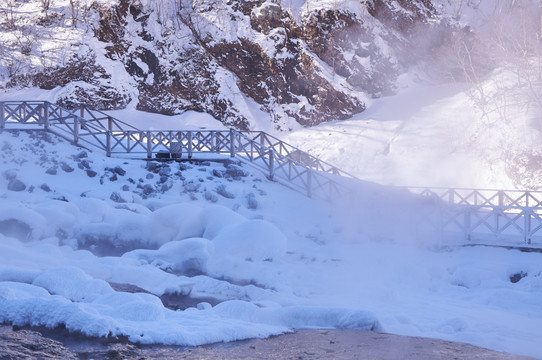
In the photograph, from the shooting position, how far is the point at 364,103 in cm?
3153

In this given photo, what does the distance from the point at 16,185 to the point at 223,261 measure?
6.46 metres

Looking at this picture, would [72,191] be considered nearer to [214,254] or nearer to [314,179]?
[214,254]

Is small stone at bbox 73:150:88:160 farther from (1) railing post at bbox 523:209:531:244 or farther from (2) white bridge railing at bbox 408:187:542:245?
(1) railing post at bbox 523:209:531:244

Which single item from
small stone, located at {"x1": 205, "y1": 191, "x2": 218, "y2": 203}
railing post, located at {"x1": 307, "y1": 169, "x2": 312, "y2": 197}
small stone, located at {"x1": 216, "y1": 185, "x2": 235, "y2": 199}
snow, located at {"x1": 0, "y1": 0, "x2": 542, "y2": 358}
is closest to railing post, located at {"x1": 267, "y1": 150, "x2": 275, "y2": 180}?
snow, located at {"x1": 0, "y1": 0, "x2": 542, "y2": 358}

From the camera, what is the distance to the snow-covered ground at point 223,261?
743 centimetres

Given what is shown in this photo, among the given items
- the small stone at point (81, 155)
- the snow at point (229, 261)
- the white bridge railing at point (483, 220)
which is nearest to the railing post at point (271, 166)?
the snow at point (229, 261)

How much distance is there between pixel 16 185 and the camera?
14.4 m

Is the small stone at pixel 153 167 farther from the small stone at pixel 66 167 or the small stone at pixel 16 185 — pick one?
the small stone at pixel 16 185

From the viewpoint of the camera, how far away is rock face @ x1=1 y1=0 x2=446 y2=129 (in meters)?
31.1

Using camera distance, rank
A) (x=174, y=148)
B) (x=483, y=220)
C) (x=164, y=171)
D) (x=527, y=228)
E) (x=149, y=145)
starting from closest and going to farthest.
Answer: (x=527, y=228)
(x=483, y=220)
(x=164, y=171)
(x=149, y=145)
(x=174, y=148)

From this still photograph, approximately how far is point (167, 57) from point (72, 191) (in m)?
18.3

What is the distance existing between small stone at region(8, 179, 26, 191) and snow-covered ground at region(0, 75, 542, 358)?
0.19ft

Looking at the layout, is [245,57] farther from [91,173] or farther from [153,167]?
→ [91,173]

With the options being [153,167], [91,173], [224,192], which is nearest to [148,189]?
[153,167]
